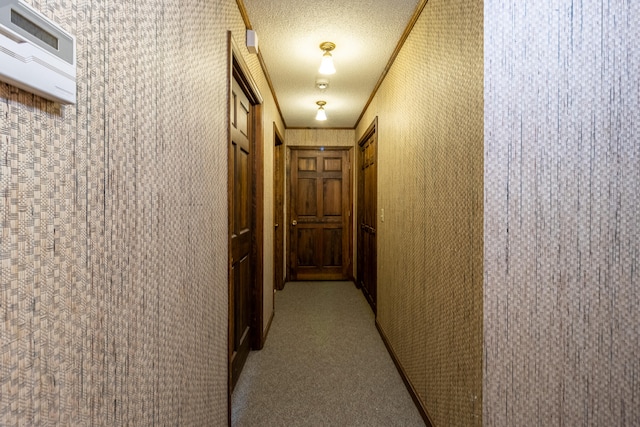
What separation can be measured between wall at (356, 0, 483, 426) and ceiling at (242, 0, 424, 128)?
19 centimetres

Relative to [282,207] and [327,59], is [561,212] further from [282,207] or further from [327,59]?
[282,207]

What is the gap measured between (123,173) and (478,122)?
1.21m

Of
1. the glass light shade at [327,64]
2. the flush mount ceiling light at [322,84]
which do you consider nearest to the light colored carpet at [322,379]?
the glass light shade at [327,64]

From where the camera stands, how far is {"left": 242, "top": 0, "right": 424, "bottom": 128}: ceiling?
227 cm

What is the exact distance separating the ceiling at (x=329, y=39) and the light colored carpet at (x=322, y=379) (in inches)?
90.1

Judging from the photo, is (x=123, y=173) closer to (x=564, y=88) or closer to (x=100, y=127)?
(x=100, y=127)

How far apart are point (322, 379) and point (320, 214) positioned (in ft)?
10.8

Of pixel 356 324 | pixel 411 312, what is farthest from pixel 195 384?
pixel 356 324

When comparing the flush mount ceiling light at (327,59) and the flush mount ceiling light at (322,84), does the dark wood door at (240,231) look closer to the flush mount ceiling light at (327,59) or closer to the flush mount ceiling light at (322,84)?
the flush mount ceiling light at (327,59)

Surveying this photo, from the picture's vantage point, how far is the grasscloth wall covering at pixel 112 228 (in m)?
0.61

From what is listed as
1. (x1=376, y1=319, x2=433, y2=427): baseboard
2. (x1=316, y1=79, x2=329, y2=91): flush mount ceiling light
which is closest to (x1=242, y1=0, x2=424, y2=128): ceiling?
(x1=316, y1=79, x2=329, y2=91): flush mount ceiling light

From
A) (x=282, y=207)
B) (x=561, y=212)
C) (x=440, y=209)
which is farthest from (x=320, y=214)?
(x=561, y=212)

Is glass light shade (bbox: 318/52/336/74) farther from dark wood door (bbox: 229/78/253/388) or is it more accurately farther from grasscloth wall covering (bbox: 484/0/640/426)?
grasscloth wall covering (bbox: 484/0/640/426)

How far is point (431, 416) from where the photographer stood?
6.57 feet
